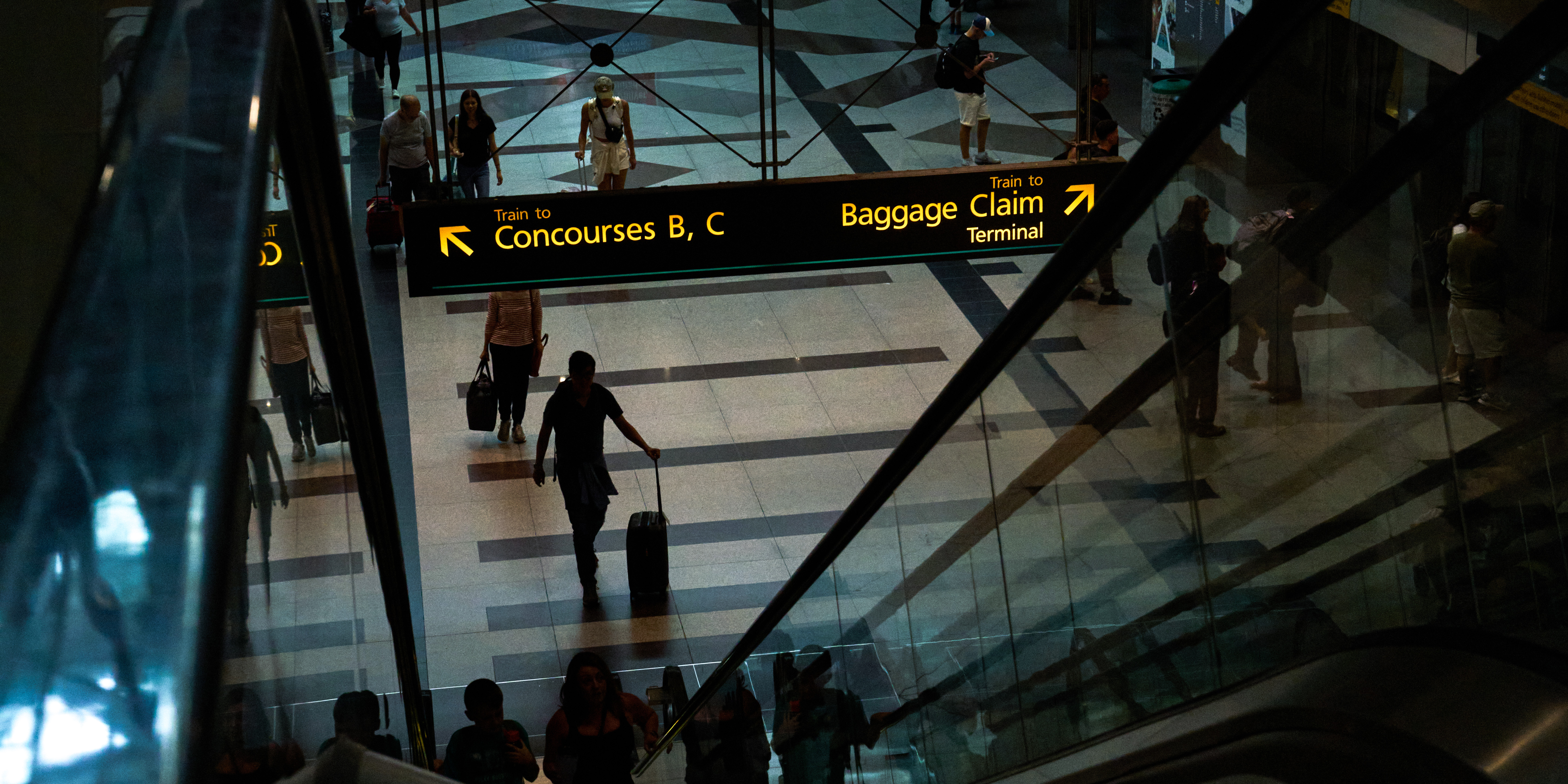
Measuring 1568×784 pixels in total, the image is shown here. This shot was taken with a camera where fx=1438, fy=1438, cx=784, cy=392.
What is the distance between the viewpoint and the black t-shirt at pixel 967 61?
1437cm

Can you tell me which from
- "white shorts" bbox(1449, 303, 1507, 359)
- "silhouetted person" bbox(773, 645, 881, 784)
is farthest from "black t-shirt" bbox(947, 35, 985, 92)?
"white shorts" bbox(1449, 303, 1507, 359)

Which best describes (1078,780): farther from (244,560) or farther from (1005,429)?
(244,560)

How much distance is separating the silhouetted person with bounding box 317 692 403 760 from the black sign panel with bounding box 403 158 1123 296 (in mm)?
4043

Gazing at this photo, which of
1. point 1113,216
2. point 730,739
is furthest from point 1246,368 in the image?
point 730,739

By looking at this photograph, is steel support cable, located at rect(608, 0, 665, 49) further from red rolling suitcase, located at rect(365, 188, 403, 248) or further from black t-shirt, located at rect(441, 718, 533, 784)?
black t-shirt, located at rect(441, 718, 533, 784)

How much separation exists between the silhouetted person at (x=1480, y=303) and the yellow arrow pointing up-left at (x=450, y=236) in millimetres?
4648

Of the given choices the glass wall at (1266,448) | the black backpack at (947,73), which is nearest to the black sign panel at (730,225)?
the glass wall at (1266,448)

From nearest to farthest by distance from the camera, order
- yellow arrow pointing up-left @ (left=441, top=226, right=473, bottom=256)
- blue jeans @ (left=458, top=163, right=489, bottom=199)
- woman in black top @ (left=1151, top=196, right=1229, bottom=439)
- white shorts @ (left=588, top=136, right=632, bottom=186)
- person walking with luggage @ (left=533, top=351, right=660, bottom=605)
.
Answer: woman in black top @ (left=1151, top=196, right=1229, bottom=439), yellow arrow pointing up-left @ (left=441, top=226, right=473, bottom=256), person walking with luggage @ (left=533, top=351, right=660, bottom=605), blue jeans @ (left=458, top=163, right=489, bottom=199), white shorts @ (left=588, top=136, right=632, bottom=186)

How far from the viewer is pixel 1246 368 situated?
8.10ft

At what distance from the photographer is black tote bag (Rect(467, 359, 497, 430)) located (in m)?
10.2

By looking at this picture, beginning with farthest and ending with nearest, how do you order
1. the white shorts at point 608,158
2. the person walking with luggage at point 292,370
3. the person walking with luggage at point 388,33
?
the person walking with luggage at point 388,33
the white shorts at point 608,158
the person walking with luggage at point 292,370

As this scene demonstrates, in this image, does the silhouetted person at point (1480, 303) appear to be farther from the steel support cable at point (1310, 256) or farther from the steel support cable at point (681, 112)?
the steel support cable at point (681, 112)

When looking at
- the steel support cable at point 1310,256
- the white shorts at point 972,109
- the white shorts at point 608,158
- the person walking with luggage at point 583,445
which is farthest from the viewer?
the white shorts at point 972,109

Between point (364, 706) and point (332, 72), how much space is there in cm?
1741
